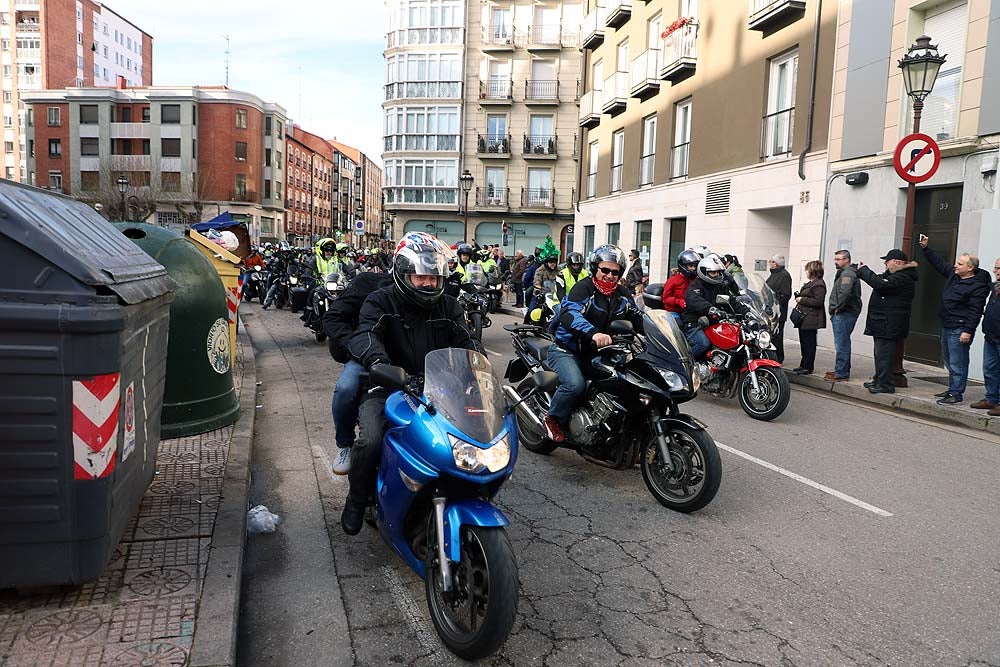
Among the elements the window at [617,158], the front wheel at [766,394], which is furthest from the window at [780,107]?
the front wheel at [766,394]

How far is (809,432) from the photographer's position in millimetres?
7312

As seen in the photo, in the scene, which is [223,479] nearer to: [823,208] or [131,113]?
[823,208]

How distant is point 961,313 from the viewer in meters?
8.62

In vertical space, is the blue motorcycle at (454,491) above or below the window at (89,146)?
below

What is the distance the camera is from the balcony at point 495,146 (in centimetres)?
4512

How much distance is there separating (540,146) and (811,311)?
36.0m

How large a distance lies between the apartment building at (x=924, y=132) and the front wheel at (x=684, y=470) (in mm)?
7852

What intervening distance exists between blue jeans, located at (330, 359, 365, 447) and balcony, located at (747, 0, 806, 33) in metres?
14.2

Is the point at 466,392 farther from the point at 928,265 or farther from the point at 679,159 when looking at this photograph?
the point at 679,159

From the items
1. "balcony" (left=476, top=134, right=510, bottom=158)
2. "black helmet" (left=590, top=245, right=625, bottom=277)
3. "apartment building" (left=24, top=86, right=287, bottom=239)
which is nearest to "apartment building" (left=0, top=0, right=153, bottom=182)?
"apartment building" (left=24, top=86, right=287, bottom=239)

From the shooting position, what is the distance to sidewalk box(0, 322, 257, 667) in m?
2.76

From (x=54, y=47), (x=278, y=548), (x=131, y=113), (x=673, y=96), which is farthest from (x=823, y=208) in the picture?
(x=54, y=47)

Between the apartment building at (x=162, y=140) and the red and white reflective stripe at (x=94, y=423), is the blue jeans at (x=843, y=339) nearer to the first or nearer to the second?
the red and white reflective stripe at (x=94, y=423)

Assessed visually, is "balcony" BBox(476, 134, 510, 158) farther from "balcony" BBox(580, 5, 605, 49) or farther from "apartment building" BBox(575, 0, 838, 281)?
"apartment building" BBox(575, 0, 838, 281)
